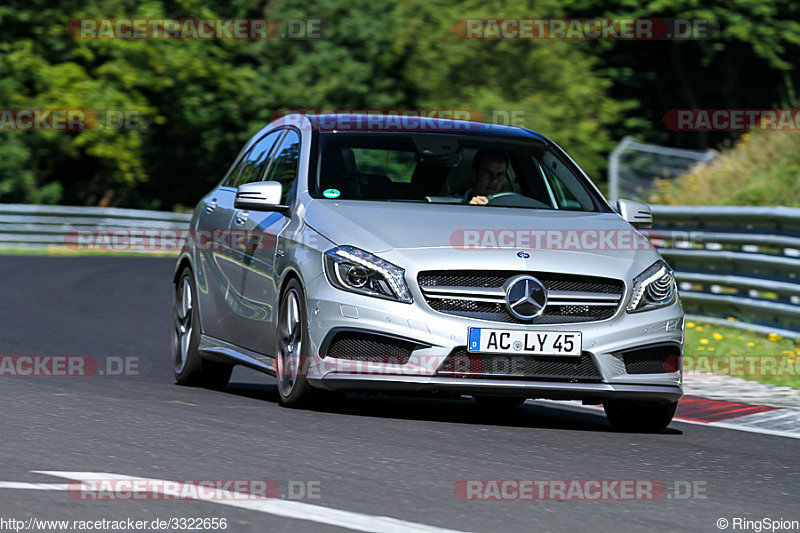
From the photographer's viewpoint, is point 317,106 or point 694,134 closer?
point 317,106

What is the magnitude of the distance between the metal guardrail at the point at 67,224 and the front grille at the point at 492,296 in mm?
27690

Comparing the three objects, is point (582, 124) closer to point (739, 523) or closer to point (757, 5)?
point (757, 5)

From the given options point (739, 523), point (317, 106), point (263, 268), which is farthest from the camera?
point (317, 106)

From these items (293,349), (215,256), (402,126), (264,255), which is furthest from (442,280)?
(215,256)

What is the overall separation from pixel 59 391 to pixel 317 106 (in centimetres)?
3326

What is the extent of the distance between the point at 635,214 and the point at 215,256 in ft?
9.03

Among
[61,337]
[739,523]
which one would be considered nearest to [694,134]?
[61,337]

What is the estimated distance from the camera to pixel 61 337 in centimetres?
1366

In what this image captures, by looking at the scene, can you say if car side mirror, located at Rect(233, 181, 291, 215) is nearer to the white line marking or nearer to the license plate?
the license plate

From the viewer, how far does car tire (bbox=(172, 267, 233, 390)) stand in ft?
34.2

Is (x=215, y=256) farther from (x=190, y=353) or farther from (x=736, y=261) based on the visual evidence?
(x=736, y=261)

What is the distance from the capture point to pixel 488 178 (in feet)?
31.5

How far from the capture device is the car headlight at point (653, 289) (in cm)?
841

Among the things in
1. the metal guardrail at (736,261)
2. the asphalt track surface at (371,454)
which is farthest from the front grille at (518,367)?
the metal guardrail at (736,261)
